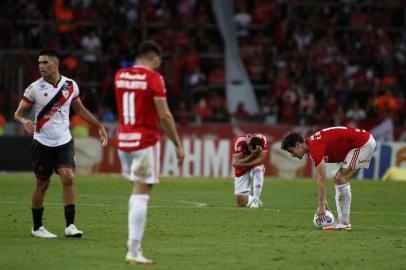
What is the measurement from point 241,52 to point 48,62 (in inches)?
1016

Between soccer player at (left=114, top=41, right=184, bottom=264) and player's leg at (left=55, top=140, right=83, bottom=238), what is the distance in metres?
2.59

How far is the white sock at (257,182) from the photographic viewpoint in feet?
69.3

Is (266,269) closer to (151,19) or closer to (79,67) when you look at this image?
(79,67)

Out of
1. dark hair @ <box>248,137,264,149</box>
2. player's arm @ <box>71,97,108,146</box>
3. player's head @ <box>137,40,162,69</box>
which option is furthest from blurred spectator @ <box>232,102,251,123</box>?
player's head @ <box>137,40,162,69</box>

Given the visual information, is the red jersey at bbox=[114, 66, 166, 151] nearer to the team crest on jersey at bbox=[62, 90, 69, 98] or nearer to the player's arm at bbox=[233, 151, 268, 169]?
the team crest on jersey at bbox=[62, 90, 69, 98]

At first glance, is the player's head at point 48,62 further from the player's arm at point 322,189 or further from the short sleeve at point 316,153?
the player's arm at point 322,189

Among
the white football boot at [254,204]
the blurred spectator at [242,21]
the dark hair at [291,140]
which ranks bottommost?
the white football boot at [254,204]

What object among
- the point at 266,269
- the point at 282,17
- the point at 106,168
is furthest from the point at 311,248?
the point at 282,17

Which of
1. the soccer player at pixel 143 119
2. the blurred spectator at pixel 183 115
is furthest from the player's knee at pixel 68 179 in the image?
the blurred spectator at pixel 183 115

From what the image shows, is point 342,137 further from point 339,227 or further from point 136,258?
point 136,258

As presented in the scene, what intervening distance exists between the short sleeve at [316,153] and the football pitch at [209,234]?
1.06 metres

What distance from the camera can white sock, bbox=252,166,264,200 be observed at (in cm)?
2111

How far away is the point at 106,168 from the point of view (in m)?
34.1

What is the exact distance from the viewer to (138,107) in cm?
1138
